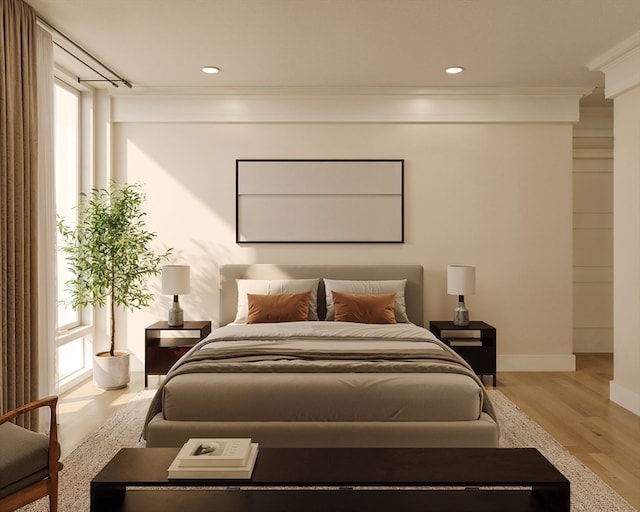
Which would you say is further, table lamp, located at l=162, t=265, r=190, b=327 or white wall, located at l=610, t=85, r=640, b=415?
table lamp, located at l=162, t=265, r=190, b=327

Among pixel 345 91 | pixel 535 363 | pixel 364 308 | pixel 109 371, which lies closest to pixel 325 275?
pixel 364 308

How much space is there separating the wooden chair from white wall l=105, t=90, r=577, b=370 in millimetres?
3078

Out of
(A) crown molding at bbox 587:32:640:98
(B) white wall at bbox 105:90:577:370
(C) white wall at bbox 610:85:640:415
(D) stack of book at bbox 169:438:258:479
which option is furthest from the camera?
(B) white wall at bbox 105:90:577:370

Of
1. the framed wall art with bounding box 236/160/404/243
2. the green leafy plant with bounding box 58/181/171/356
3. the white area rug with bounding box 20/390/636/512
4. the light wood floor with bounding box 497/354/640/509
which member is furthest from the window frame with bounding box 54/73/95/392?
the light wood floor with bounding box 497/354/640/509

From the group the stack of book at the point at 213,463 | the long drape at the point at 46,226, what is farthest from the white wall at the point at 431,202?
the stack of book at the point at 213,463

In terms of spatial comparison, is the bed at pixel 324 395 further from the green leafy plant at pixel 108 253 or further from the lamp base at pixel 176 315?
the green leafy plant at pixel 108 253

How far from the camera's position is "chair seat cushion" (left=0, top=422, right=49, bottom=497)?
6.93 ft

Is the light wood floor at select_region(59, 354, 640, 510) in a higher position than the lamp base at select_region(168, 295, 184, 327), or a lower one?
lower

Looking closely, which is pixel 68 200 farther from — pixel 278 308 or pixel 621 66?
pixel 621 66

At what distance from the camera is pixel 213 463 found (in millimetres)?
2047

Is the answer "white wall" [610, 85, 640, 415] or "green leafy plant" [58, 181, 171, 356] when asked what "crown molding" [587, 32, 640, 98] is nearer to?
"white wall" [610, 85, 640, 415]

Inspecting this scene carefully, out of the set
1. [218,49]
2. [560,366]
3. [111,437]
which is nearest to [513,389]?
[560,366]

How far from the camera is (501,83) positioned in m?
5.11

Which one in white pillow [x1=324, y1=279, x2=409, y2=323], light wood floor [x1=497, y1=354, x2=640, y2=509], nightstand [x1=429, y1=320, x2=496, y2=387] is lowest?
light wood floor [x1=497, y1=354, x2=640, y2=509]
